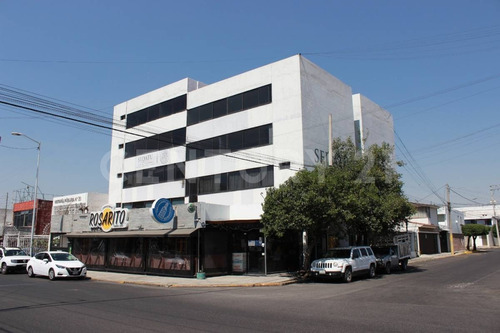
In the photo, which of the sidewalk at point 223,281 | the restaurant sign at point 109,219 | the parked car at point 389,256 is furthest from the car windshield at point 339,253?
the restaurant sign at point 109,219

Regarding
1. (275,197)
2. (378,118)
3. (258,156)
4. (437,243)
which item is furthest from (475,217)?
(275,197)

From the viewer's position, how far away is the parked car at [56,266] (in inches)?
829

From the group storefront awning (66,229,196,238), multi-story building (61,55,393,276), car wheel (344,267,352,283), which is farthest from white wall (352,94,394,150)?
storefront awning (66,229,196,238)

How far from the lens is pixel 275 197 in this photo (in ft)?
68.2

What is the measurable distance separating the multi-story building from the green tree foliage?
271 cm

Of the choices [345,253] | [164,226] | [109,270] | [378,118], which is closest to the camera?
[345,253]

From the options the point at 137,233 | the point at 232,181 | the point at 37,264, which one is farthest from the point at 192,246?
the point at 37,264

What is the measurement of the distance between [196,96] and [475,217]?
236ft

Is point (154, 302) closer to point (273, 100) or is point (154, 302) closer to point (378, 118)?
point (273, 100)

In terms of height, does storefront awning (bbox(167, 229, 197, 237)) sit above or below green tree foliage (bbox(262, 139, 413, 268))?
below

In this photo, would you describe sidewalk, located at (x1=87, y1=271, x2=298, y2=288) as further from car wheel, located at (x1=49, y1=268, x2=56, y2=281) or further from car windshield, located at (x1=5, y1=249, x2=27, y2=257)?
car windshield, located at (x1=5, y1=249, x2=27, y2=257)

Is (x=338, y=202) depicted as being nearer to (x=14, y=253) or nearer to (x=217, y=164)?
(x=217, y=164)

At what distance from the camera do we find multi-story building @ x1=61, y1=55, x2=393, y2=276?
23266 mm

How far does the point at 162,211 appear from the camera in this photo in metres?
23.1
